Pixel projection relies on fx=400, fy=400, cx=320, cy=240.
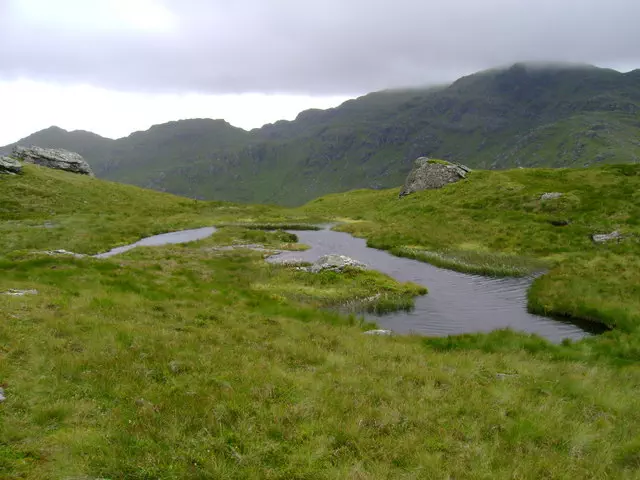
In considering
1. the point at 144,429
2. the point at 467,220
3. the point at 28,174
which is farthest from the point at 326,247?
the point at 28,174

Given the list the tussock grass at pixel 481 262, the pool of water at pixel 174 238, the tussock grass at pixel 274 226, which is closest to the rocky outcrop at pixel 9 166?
the pool of water at pixel 174 238

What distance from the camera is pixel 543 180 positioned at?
67.8 m

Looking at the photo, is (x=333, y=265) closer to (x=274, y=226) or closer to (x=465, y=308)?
(x=465, y=308)

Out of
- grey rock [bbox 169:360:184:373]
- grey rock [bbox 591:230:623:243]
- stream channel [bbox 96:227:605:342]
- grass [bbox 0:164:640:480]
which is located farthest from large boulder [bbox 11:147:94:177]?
grey rock [bbox 591:230:623:243]

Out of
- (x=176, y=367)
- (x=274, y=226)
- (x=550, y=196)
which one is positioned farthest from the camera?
(x=274, y=226)

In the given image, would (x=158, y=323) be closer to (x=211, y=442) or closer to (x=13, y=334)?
→ (x=13, y=334)

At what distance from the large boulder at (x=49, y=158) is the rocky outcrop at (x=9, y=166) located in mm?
20408

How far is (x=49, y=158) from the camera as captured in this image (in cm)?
10881

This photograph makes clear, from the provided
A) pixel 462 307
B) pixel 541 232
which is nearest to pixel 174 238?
pixel 462 307

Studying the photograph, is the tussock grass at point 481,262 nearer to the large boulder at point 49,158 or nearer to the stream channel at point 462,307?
the stream channel at point 462,307

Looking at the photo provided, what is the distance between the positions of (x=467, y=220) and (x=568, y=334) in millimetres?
35170

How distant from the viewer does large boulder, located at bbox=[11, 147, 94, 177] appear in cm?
10775

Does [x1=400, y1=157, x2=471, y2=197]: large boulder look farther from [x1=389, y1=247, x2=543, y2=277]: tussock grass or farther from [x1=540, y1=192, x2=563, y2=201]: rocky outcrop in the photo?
[x1=389, y1=247, x2=543, y2=277]: tussock grass

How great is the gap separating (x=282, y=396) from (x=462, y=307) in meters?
17.4
